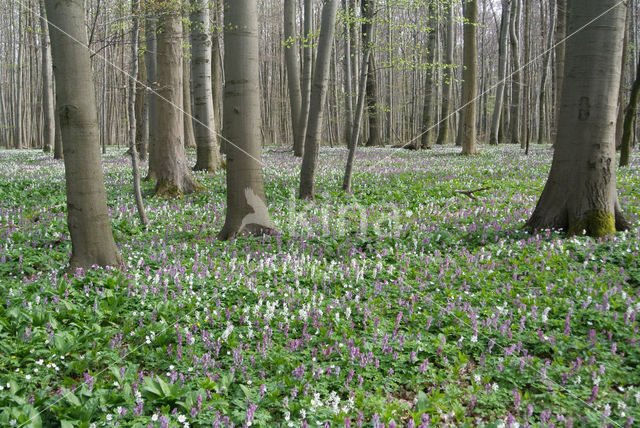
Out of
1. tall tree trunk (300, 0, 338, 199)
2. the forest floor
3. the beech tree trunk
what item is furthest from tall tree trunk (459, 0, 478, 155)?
the forest floor

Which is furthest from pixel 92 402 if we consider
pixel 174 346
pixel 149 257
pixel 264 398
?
pixel 149 257

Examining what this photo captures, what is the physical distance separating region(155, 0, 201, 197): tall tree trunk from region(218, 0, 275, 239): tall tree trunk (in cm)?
396

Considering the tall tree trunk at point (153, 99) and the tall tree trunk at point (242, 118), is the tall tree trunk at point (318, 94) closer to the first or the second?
the tall tree trunk at point (242, 118)

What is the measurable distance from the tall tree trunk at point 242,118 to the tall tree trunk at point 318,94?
2694 millimetres

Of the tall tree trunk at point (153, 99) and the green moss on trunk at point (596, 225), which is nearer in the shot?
the green moss on trunk at point (596, 225)

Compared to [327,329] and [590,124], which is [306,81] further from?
[327,329]

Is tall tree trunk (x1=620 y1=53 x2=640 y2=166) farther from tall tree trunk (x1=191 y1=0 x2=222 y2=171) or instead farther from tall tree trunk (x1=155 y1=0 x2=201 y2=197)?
tall tree trunk (x1=155 y1=0 x2=201 y2=197)

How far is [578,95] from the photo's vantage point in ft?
20.8

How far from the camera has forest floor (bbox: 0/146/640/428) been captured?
3.08 m

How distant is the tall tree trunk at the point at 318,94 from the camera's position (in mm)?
9445

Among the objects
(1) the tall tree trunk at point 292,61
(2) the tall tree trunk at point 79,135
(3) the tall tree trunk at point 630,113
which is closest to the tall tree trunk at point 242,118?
(2) the tall tree trunk at point 79,135

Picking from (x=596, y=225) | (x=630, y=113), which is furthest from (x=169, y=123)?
(x=630, y=113)

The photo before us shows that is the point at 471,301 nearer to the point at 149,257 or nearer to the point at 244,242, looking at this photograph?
the point at 244,242

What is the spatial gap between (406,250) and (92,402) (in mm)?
4516
